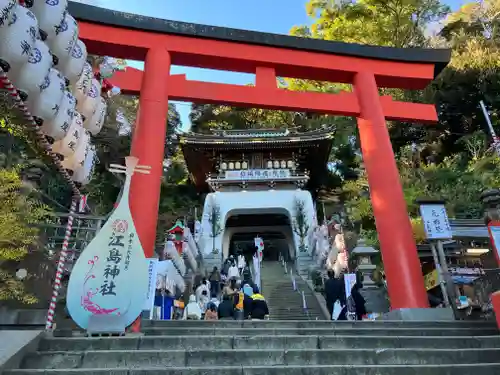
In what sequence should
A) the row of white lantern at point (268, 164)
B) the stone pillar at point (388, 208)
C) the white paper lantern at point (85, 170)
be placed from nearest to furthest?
the white paper lantern at point (85, 170) < the stone pillar at point (388, 208) < the row of white lantern at point (268, 164)

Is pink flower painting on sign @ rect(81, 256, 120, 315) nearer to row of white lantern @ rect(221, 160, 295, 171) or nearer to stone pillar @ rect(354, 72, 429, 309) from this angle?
stone pillar @ rect(354, 72, 429, 309)

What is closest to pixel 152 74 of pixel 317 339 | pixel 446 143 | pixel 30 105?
pixel 30 105

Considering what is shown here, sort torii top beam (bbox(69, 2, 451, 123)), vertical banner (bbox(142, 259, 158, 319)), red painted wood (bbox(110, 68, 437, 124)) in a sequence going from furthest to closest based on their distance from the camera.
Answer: red painted wood (bbox(110, 68, 437, 124)) < torii top beam (bbox(69, 2, 451, 123)) < vertical banner (bbox(142, 259, 158, 319))

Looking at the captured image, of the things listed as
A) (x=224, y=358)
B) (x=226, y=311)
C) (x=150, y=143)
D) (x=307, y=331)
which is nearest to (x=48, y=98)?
(x=150, y=143)

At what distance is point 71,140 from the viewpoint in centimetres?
473

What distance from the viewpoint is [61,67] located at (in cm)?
461

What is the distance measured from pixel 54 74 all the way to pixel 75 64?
0.63m

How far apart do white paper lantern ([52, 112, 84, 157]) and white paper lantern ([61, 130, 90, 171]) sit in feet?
0.28

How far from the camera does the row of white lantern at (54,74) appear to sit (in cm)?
349

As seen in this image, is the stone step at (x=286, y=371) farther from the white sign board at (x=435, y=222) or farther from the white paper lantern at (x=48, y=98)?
the white sign board at (x=435, y=222)

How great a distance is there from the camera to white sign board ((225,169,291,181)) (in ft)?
63.9

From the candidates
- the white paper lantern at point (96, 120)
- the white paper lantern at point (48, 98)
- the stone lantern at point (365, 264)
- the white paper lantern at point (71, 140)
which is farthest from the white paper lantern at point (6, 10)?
the stone lantern at point (365, 264)

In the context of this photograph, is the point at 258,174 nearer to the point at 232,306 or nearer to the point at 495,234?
the point at 232,306

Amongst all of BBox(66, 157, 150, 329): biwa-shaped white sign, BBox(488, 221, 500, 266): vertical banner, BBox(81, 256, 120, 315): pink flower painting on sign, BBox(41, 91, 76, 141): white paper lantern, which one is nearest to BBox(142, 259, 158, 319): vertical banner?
BBox(66, 157, 150, 329): biwa-shaped white sign
